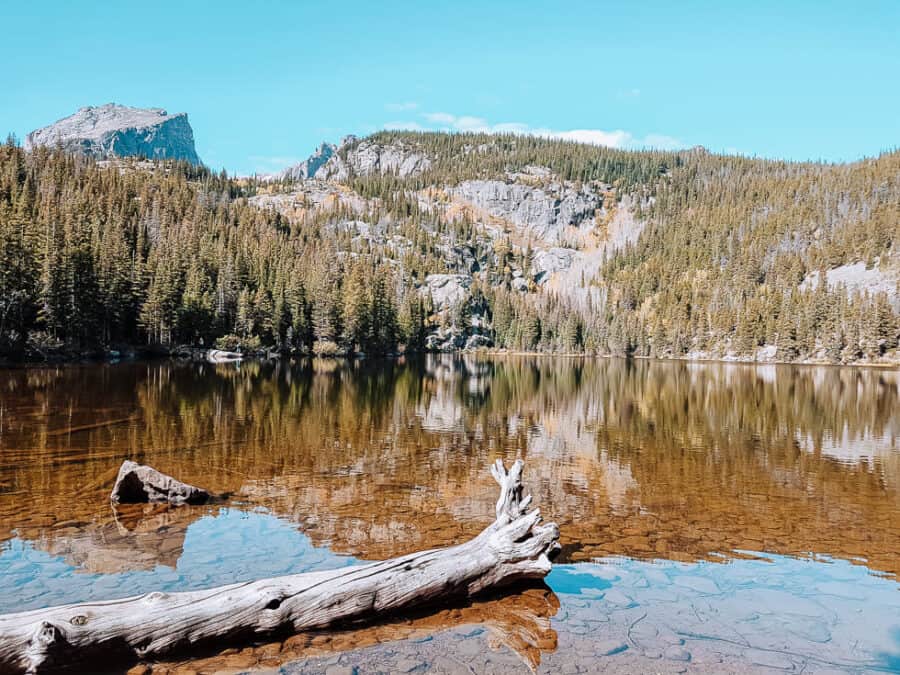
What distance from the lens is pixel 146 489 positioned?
45.2 feet

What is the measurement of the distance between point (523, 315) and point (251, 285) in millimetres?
95157

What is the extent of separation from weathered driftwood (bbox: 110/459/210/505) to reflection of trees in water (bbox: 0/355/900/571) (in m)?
0.51

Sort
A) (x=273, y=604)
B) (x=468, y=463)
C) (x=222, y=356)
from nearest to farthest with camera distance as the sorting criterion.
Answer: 1. (x=273, y=604)
2. (x=468, y=463)
3. (x=222, y=356)

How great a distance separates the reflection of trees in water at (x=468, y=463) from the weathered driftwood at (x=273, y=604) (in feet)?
7.89

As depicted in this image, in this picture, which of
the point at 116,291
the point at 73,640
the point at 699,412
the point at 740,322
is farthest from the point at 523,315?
the point at 73,640

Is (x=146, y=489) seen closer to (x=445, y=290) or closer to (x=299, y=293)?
(x=299, y=293)

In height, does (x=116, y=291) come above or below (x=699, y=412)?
above

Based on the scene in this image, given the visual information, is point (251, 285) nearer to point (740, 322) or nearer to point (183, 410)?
point (183, 410)

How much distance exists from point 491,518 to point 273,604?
692 centimetres

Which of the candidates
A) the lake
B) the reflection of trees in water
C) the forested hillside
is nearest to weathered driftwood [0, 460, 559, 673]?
the lake

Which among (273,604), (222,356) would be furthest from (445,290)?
(273,604)

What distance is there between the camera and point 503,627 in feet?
27.5

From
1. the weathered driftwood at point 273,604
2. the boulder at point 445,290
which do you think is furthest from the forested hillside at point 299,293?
the weathered driftwood at point 273,604

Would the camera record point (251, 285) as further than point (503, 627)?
Yes
